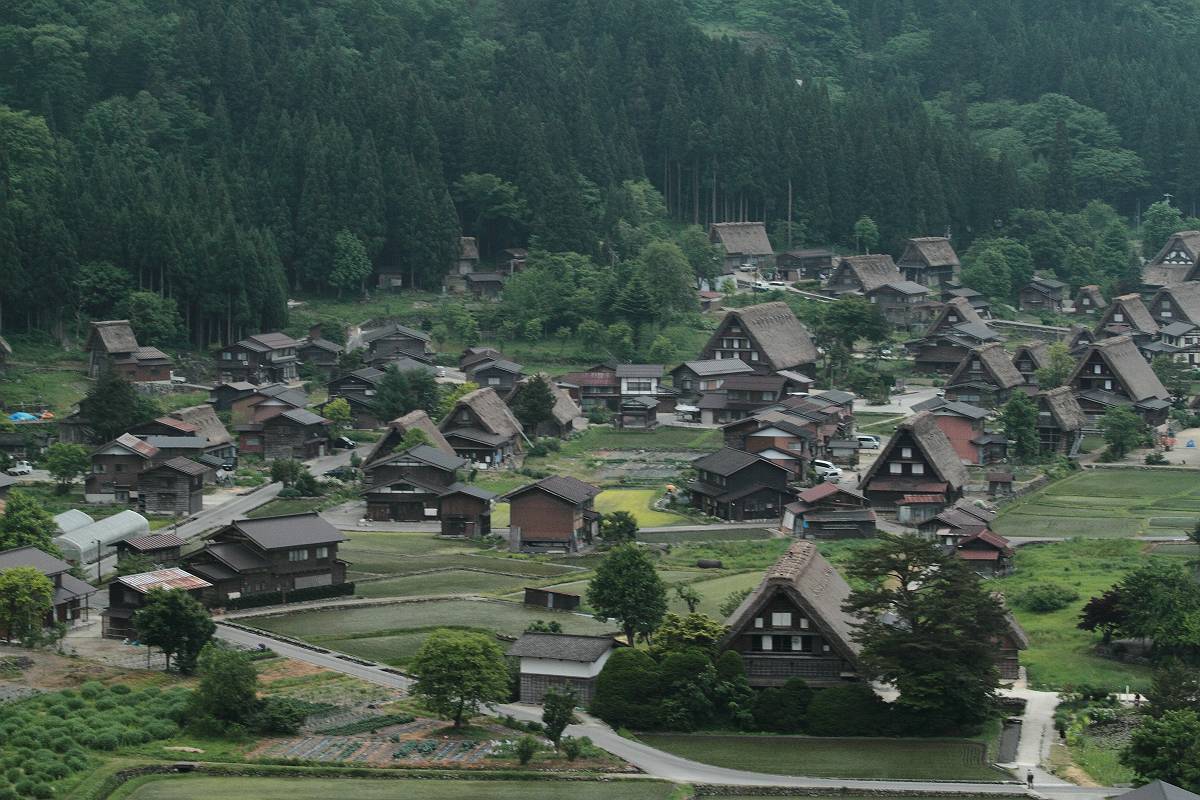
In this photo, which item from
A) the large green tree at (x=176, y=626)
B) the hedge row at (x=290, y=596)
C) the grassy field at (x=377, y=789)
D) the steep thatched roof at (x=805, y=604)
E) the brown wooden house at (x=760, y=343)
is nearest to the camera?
the grassy field at (x=377, y=789)

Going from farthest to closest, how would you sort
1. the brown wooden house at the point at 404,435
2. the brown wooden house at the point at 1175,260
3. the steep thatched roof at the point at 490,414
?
the brown wooden house at the point at 1175,260 < the steep thatched roof at the point at 490,414 < the brown wooden house at the point at 404,435

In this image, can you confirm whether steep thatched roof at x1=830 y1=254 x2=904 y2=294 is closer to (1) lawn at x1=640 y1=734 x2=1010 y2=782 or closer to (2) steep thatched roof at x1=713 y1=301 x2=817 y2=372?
(2) steep thatched roof at x1=713 y1=301 x2=817 y2=372

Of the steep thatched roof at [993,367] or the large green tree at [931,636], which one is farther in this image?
the steep thatched roof at [993,367]

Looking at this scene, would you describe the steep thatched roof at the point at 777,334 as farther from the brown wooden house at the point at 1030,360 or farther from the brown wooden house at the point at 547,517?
the brown wooden house at the point at 547,517

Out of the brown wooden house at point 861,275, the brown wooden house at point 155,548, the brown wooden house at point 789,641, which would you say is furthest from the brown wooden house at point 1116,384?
the brown wooden house at point 155,548

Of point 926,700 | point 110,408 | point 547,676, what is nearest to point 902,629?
point 926,700

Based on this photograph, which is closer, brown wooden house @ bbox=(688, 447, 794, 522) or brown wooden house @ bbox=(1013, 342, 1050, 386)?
brown wooden house @ bbox=(688, 447, 794, 522)

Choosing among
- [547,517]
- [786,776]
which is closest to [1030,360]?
[547,517]

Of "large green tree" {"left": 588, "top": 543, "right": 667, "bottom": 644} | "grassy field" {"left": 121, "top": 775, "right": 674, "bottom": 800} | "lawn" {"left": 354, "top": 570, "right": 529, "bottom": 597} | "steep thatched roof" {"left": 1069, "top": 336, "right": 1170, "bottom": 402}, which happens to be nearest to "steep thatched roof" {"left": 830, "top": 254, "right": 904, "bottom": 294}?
"steep thatched roof" {"left": 1069, "top": 336, "right": 1170, "bottom": 402}
